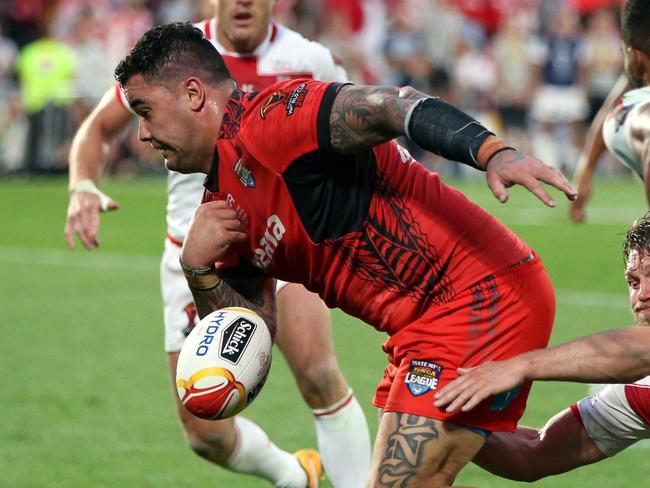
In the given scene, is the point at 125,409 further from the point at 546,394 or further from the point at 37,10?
the point at 37,10

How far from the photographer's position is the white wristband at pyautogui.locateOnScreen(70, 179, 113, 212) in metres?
5.78

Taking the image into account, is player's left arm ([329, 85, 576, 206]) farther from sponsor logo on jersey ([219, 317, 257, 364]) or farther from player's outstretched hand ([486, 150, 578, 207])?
sponsor logo on jersey ([219, 317, 257, 364])

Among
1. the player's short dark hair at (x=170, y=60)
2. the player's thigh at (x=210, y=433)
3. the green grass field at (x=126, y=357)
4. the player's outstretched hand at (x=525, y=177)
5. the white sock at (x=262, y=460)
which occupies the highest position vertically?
the player's outstretched hand at (x=525, y=177)

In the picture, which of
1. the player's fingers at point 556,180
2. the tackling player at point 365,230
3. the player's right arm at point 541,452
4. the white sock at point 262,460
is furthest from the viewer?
the white sock at point 262,460

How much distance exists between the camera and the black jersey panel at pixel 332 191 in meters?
4.37

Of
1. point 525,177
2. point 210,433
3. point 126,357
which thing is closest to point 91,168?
point 210,433

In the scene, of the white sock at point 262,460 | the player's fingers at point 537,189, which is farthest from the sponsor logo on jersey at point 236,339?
the white sock at point 262,460

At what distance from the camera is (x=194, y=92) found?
4625 mm

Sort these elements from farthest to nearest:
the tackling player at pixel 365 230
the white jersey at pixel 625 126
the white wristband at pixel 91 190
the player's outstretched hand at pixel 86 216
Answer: the white wristband at pixel 91 190 < the player's outstretched hand at pixel 86 216 < the white jersey at pixel 625 126 < the tackling player at pixel 365 230

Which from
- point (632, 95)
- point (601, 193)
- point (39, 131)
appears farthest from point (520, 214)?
point (632, 95)

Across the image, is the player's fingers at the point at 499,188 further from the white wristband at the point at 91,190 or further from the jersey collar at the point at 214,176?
the white wristband at the point at 91,190

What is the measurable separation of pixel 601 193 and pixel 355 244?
16.5 m

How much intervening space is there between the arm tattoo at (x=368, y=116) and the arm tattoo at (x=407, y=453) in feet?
3.09

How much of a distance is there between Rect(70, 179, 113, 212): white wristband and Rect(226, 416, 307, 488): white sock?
1.25 metres
